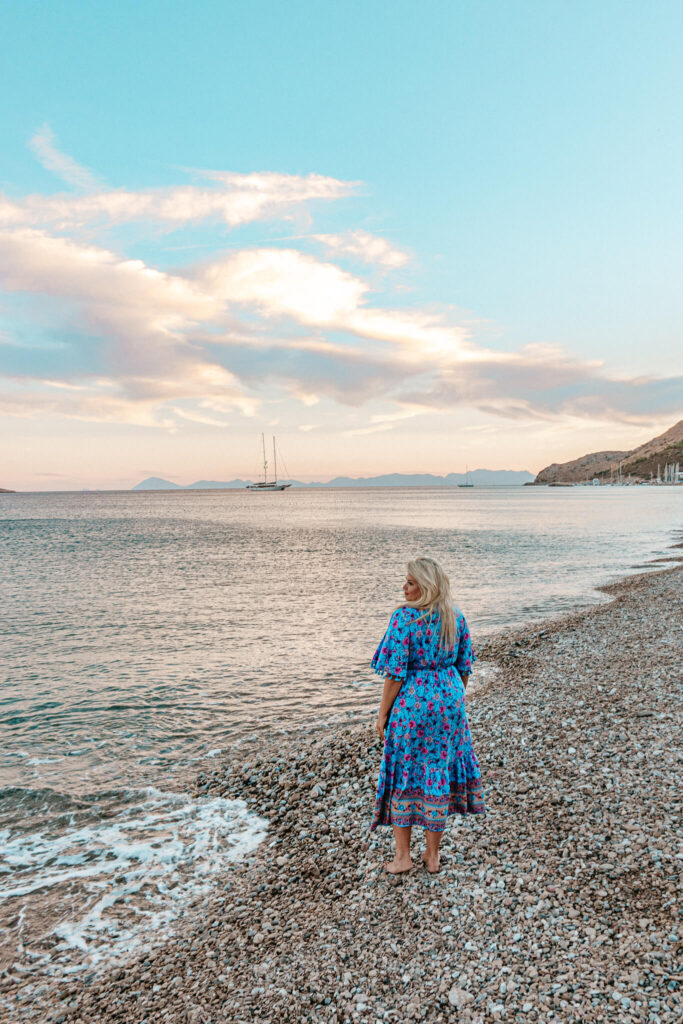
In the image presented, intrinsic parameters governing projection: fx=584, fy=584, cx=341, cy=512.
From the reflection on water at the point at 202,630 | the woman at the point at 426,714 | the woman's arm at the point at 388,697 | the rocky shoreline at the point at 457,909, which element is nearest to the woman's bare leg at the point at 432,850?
the woman at the point at 426,714

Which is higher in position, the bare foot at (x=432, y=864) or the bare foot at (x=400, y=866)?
the bare foot at (x=432, y=864)

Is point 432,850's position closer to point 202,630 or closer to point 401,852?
point 401,852

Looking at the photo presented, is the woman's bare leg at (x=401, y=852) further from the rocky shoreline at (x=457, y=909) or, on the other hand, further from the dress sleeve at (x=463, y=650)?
the dress sleeve at (x=463, y=650)

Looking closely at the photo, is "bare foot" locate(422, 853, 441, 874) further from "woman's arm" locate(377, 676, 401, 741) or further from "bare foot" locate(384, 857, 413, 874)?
"woman's arm" locate(377, 676, 401, 741)

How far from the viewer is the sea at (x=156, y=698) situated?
751 cm

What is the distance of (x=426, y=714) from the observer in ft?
20.0

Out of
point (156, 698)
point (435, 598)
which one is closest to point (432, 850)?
point (435, 598)

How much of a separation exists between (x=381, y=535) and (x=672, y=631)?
5853cm

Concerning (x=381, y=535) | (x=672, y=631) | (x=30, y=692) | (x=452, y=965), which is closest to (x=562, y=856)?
(x=452, y=965)

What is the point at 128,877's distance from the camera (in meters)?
7.87

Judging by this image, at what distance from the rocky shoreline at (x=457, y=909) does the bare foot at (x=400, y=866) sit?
0.32 feet

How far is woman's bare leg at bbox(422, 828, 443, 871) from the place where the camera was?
6359mm

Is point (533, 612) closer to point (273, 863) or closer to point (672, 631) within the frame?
point (672, 631)

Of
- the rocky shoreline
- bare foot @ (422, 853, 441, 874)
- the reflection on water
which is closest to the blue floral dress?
bare foot @ (422, 853, 441, 874)
